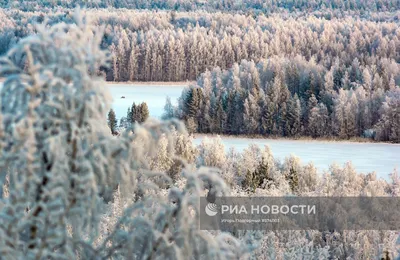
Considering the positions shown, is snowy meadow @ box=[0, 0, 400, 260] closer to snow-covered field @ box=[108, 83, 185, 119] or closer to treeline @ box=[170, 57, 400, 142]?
treeline @ box=[170, 57, 400, 142]

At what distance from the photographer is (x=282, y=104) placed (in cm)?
4088

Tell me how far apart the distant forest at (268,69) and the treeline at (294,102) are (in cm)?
6

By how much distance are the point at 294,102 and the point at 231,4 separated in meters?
89.1

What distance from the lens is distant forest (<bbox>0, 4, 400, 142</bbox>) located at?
39.7 m

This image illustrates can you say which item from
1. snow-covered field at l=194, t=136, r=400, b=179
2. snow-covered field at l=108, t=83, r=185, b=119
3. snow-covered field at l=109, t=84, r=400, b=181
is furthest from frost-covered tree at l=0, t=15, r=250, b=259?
snow-covered field at l=108, t=83, r=185, b=119

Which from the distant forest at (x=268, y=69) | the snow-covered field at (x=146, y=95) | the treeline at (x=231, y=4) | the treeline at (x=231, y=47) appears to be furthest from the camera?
the treeline at (x=231, y=4)

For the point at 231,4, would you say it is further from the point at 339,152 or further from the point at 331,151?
the point at 339,152

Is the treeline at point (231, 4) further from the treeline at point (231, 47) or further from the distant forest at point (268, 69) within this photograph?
the treeline at point (231, 47)

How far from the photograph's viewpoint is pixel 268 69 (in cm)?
4691

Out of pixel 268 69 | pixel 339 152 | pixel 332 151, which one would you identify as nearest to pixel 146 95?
pixel 268 69

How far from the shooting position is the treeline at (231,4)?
120 m

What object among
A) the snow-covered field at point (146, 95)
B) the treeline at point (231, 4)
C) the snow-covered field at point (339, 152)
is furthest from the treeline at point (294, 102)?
the treeline at point (231, 4)

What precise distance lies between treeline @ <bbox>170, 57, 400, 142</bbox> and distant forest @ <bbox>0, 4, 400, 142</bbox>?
0.19ft

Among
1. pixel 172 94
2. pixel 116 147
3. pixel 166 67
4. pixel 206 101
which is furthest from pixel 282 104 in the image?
pixel 116 147
